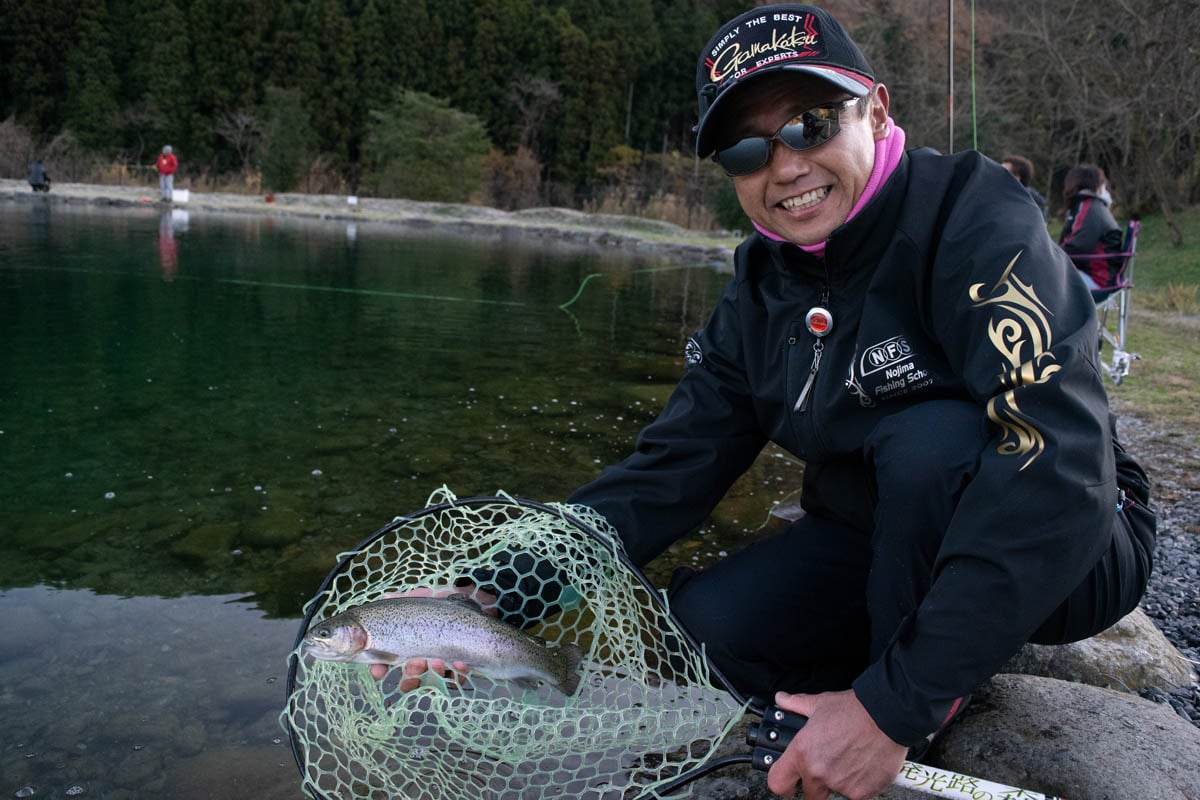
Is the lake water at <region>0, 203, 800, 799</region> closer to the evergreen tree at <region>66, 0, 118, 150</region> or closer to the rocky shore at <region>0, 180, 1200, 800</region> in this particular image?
the rocky shore at <region>0, 180, 1200, 800</region>

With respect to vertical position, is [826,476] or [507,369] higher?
[826,476]

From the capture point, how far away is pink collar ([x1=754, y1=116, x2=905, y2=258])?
2168 millimetres

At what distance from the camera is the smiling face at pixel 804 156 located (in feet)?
6.96

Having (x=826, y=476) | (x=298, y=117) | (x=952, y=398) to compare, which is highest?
(x=298, y=117)

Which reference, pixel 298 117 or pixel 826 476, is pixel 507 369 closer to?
pixel 826 476

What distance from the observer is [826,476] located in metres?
2.44

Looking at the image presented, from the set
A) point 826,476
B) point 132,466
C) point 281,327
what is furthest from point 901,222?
point 281,327

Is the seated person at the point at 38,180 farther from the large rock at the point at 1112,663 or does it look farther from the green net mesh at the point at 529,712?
the large rock at the point at 1112,663

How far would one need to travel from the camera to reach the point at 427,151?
3331 cm

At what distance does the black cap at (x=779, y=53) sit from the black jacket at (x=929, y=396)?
27cm

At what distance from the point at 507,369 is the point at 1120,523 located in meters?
6.30

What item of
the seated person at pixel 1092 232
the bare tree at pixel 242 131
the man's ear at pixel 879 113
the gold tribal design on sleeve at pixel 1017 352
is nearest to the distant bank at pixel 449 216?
the bare tree at pixel 242 131

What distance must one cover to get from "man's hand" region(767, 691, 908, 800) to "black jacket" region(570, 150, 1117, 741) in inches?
1.6

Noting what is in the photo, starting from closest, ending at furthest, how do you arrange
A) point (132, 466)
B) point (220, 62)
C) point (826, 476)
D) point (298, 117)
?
point (826, 476)
point (132, 466)
point (298, 117)
point (220, 62)
